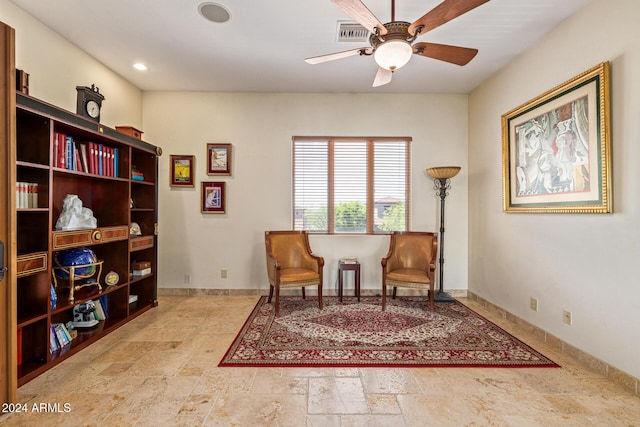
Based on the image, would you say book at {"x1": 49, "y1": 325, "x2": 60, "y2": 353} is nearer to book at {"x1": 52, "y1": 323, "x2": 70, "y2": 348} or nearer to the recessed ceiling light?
book at {"x1": 52, "y1": 323, "x2": 70, "y2": 348}

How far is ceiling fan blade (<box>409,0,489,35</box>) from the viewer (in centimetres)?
172

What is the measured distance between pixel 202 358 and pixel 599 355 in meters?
3.12

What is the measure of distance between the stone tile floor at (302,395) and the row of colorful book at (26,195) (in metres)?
1.27

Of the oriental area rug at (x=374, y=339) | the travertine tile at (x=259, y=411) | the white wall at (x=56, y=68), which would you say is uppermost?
the white wall at (x=56, y=68)

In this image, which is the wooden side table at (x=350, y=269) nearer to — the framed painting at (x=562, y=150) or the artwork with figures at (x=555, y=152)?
the framed painting at (x=562, y=150)

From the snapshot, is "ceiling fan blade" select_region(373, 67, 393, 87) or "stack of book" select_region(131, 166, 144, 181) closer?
"ceiling fan blade" select_region(373, 67, 393, 87)

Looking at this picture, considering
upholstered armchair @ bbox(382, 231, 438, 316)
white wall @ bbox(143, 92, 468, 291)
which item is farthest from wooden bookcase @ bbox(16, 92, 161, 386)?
upholstered armchair @ bbox(382, 231, 438, 316)

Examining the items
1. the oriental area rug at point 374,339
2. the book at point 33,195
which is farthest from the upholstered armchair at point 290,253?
the book at point 33,195

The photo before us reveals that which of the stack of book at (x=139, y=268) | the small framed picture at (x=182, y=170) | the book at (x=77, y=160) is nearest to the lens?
the book at (x=77, y=160)

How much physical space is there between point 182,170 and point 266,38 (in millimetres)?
2281

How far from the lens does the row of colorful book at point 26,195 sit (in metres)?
2.11

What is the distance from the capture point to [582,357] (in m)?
2.41

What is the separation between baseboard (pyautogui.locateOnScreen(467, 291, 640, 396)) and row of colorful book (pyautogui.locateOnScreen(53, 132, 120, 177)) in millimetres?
4548

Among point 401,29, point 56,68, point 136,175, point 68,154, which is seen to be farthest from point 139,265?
point 401,29
